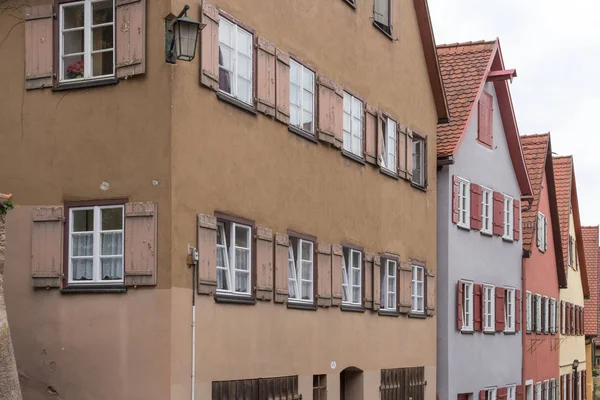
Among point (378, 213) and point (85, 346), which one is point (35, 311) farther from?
point (378, 213)

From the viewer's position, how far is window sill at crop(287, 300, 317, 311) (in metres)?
18.3

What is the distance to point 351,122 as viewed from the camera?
21.4 m

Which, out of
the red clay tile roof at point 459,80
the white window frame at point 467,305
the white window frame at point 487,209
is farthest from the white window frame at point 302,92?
the white window frame at point 487,209

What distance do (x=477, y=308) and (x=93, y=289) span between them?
52.7 ft

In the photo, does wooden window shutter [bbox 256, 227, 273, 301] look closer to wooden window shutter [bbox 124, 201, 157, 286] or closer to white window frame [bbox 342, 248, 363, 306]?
wooden window shutter [bbox 124, 201, 157, 286]

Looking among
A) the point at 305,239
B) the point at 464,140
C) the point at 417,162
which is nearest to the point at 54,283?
the point at 305,239

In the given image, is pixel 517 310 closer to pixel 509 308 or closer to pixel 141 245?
pixel 509 308

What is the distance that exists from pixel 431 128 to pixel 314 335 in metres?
8.36

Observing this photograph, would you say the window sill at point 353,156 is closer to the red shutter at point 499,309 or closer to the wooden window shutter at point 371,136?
the wooden window shutter at point 371,136

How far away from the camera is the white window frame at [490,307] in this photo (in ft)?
100

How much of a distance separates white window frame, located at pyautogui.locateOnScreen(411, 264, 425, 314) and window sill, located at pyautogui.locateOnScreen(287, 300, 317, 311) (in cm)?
582

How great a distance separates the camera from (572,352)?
148 feet

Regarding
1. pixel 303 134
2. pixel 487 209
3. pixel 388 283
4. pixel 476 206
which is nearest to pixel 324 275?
pixel 303 134

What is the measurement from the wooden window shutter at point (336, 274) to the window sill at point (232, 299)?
328cm
